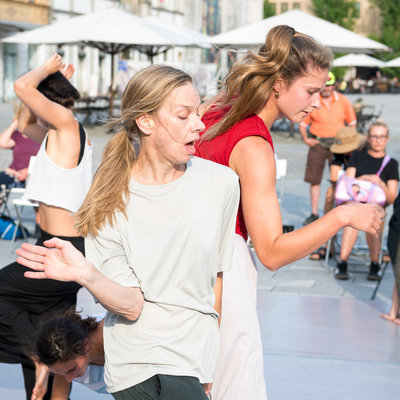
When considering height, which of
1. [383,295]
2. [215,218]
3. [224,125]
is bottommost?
[383,295]

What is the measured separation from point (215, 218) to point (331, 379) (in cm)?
277

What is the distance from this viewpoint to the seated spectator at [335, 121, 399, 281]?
7.40 metres

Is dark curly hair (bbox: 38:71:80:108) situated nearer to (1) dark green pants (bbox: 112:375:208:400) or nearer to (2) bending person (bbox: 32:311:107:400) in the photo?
(2) bending person (bbox: 32:311:107:400)

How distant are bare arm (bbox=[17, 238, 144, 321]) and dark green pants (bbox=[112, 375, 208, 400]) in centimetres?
21

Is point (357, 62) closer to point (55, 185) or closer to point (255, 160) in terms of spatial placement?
point (55, 185)

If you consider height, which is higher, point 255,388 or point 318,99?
point 318,99

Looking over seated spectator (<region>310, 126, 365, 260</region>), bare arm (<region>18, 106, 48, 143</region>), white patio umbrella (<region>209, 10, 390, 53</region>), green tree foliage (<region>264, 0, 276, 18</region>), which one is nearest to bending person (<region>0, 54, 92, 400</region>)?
bare arm (<region>18, 106, 48, 143</region>)

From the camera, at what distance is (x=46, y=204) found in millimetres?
3580

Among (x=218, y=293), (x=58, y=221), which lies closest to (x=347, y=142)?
(x=58, y=221)

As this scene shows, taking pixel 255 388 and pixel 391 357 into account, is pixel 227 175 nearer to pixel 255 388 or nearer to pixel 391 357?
pixel 255 388

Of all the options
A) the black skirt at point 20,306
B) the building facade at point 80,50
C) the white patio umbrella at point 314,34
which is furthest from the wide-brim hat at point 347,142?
the building facade at point 80,50

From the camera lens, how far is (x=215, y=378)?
2.58 m

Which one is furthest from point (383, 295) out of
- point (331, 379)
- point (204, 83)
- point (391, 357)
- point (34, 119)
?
point (204, 83)

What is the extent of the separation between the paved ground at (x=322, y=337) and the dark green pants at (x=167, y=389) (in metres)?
1.94
